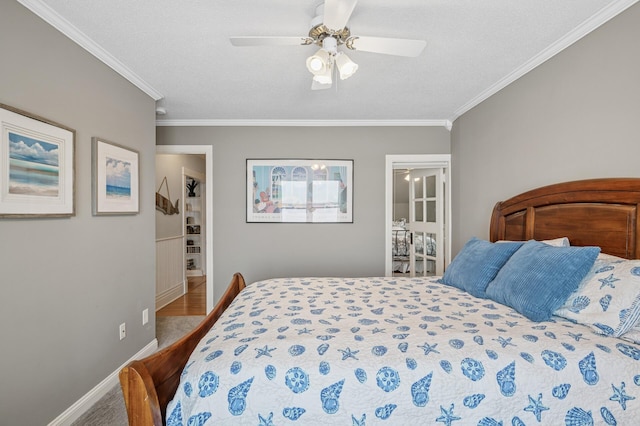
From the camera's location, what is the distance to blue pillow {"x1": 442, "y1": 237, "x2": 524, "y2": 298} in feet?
6.14

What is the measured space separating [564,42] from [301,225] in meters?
2.80

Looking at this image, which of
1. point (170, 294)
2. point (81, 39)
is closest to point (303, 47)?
point (81, 39)

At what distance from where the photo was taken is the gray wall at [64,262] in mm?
1515

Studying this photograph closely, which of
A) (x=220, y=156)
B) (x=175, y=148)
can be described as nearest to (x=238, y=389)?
(x=220, y=156)

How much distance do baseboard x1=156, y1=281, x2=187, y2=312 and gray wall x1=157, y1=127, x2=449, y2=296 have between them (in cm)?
113

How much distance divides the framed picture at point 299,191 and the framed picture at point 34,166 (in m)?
1.92

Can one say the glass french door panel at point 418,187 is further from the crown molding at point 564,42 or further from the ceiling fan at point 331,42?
the ceiling fan at point 331,42

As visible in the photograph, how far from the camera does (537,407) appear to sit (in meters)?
1.09

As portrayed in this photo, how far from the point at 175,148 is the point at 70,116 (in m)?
1.76

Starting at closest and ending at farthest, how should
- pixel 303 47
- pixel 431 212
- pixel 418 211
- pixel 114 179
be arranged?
pixel 303 47 < pixel 114 179 < pixel 431 212 < pixel 418 211

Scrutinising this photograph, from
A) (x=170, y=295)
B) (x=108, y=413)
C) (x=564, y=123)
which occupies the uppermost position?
(x=564, y=123)

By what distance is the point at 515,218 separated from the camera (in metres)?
2.35

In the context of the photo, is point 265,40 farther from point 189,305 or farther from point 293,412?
point 189,305

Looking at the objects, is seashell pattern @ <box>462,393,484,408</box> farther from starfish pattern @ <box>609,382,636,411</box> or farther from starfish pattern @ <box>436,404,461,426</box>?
starfish pattern @ <box>609,382,636,411</box>
